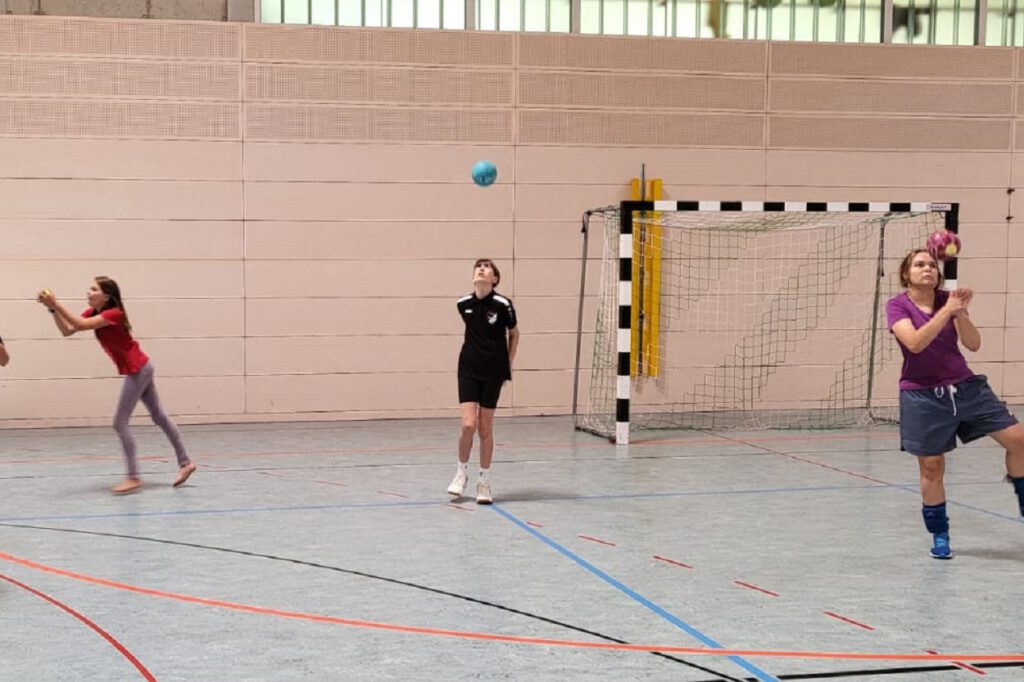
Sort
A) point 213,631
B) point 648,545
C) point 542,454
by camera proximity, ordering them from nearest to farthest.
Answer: point 213,631, point 648,545, point 542,454

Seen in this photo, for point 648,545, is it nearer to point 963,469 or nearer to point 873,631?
point 873,631

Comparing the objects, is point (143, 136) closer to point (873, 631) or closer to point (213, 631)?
point (213, 631)

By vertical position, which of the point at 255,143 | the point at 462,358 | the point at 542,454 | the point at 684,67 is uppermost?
the point at 684,67

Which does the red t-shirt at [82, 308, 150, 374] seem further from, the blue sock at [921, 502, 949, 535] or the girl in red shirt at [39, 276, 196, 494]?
the blue sock at [921, 502, 949, 535]

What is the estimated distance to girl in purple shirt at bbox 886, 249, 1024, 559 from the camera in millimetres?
6352

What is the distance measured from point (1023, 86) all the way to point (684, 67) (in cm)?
422

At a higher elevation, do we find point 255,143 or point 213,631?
point 255,143

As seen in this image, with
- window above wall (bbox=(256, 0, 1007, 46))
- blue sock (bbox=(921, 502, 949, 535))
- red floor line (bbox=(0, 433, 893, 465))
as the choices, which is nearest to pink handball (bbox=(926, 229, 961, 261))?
blue sock (bbox=(921, 502, 949, 535))

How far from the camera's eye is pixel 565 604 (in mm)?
5477

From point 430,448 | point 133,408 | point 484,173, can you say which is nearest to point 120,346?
point 133,408

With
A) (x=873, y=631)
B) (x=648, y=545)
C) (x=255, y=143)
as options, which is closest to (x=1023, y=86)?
(x=255, y=143)

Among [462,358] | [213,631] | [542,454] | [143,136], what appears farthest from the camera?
[143,136]

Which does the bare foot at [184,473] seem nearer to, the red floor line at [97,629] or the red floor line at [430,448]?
the red floor line at [430,448]

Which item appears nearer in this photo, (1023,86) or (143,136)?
(143,136)
